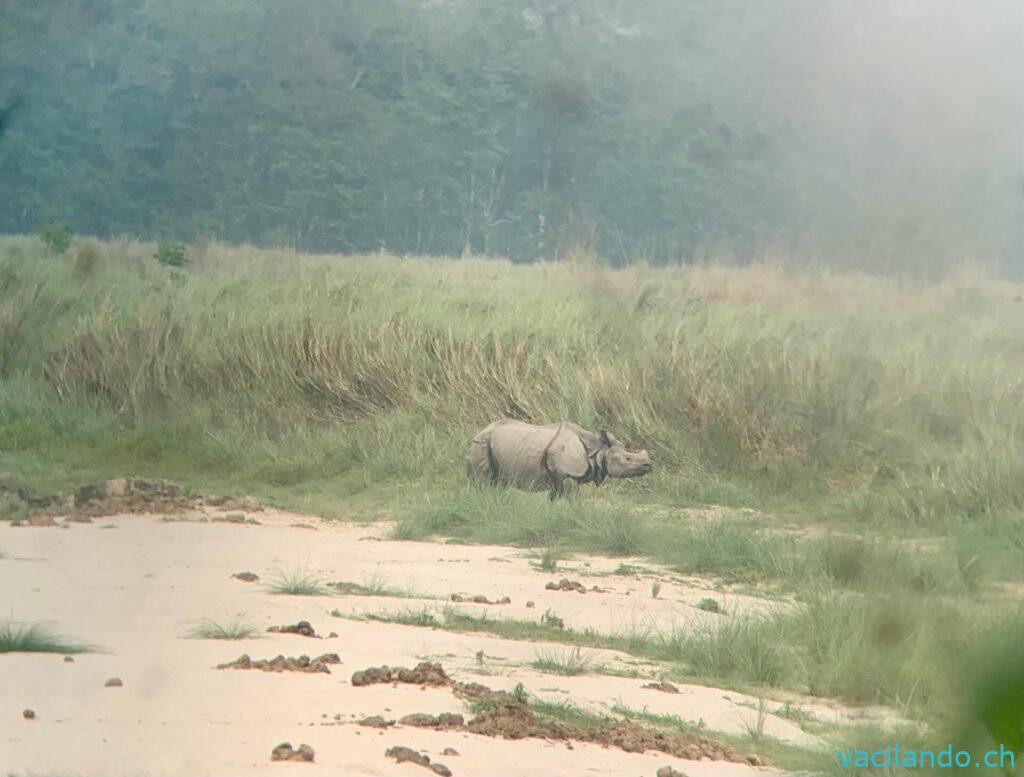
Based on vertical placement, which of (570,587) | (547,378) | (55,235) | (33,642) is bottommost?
(33,642)

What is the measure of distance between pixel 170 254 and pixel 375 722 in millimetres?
12012

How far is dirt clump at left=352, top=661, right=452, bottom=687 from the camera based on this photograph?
4367mm

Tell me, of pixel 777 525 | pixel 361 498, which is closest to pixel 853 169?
pixel 777 525

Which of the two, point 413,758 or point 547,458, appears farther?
point 547,458

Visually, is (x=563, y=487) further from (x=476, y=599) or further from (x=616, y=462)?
(x=476, y=599)

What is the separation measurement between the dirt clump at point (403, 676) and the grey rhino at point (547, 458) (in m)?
4.40

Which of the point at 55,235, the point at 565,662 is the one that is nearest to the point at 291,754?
the point at 565,662

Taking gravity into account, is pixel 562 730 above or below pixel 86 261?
below

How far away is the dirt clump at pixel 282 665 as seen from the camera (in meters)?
4.47

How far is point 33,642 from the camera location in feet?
15.1

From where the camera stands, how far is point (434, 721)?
13.0 ft

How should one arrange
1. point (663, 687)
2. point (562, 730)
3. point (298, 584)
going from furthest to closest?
1. point (298, 584)
2. point (663, 687)
3. point (562, 730)

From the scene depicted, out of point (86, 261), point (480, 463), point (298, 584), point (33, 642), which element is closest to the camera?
Result: point (33, 642)

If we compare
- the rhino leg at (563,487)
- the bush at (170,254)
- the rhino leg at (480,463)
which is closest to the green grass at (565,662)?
the rhino leg at (563,487)
